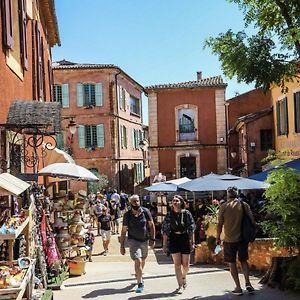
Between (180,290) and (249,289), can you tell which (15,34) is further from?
(249,289)

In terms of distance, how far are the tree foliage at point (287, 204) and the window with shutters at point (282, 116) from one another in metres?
14.2

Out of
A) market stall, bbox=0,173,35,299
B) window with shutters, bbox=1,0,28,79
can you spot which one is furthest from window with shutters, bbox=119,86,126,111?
market stall, bbox=0,173,35,299

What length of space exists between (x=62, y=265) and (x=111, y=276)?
109 centimetres

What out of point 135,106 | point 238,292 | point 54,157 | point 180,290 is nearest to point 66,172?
point 54,157

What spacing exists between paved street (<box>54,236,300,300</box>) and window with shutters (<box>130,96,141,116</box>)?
1251 inches

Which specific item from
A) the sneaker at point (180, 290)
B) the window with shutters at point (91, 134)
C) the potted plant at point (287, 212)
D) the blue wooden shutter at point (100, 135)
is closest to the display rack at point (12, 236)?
the sneaker at point (180, 290)

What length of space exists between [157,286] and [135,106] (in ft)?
120

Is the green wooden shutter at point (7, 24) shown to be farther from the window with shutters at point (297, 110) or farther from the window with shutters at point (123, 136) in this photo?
the window with shutters at point (123, 136)

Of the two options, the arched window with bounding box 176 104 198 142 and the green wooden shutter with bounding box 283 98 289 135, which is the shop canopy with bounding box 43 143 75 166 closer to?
the green wooden shutter with bounding box 283 98 289 135

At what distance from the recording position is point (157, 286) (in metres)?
8.88

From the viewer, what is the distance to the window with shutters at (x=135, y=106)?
142 ft

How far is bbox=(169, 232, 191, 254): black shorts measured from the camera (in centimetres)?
856

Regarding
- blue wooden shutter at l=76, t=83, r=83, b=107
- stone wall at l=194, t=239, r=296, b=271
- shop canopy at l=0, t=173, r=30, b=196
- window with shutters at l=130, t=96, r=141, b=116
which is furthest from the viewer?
window with shutters at l=130, t=96, r=141, b=116

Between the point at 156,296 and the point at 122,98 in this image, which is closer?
the point at 156,296
